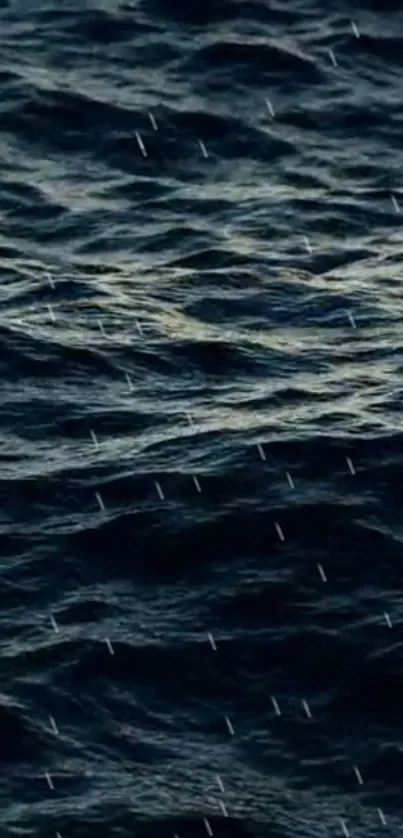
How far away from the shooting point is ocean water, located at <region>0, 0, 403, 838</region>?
46.3ft

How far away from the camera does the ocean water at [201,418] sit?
14117mm

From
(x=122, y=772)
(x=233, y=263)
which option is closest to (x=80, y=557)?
(x=122, y=772)

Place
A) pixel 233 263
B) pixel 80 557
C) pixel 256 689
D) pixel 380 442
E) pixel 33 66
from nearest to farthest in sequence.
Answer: pixel 256 689 < pixel 80 557 < pixel 380 442 < pixel 233 263 < pixel 33 66

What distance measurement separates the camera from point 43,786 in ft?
45.1

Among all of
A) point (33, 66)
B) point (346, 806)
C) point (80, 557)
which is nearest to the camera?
point (346, 806)

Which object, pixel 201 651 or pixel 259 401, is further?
pixel 259 401

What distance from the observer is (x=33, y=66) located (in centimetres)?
2483

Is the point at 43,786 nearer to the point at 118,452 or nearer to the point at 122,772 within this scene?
the point at 122,772

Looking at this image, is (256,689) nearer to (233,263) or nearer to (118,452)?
(118,452)

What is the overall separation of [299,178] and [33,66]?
411 cm

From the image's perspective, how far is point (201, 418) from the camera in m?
17.9

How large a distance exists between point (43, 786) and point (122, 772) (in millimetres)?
531

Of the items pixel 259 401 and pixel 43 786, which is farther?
pixel 259 401


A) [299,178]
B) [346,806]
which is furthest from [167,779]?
[299,178]
